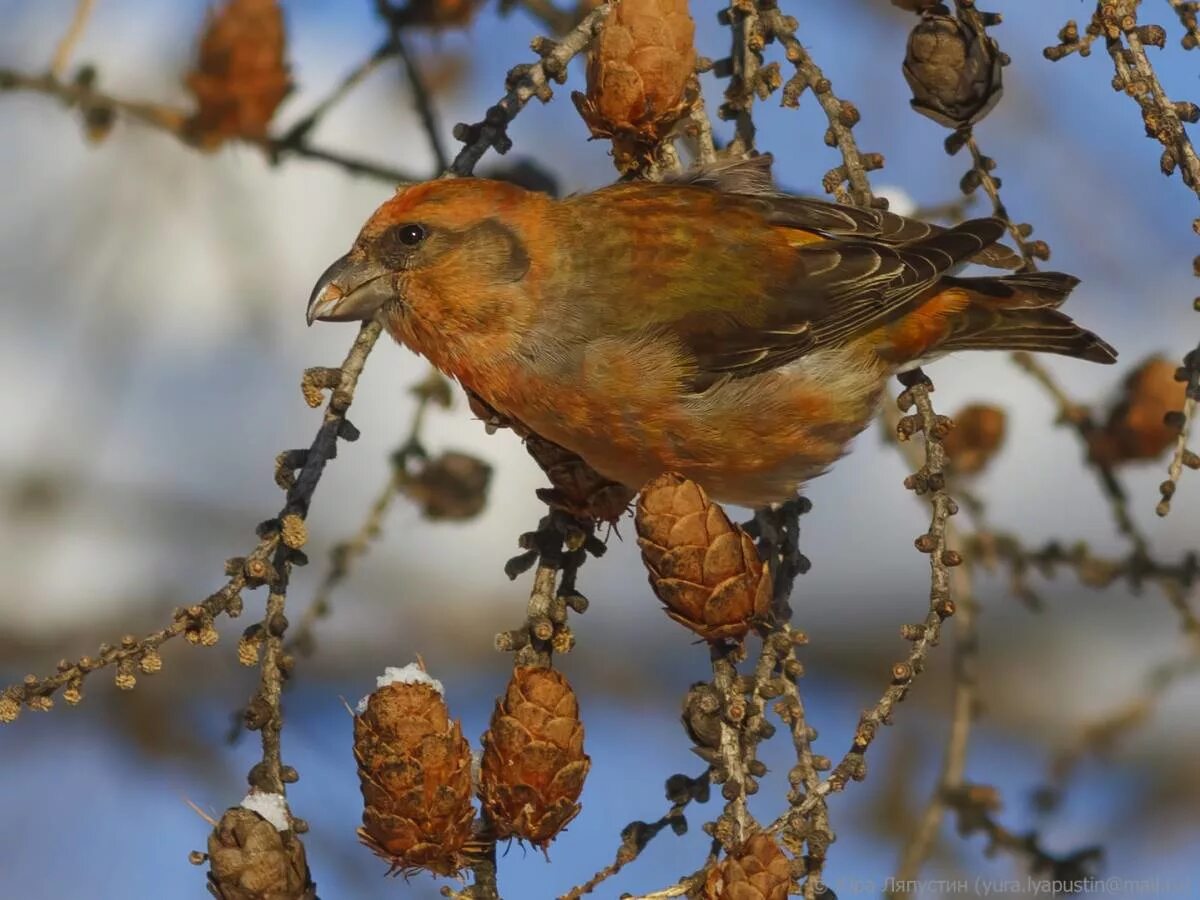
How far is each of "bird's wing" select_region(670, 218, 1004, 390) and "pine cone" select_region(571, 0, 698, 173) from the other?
23.2 inches

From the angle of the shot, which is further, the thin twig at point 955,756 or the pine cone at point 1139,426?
the pine cone at point 1139,426

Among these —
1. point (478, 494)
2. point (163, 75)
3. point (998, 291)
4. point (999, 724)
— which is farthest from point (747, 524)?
point (999, 724)

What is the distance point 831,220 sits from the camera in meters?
3.05

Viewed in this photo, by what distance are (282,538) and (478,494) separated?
1.25 meters

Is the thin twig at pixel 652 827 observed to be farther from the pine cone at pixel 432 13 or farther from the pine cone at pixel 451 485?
the pine cone at pixel 432 13

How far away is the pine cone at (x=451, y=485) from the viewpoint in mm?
3137

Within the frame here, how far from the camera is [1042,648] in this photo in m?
5.74

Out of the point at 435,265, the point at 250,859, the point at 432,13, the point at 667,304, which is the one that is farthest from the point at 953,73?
the point at 250,859

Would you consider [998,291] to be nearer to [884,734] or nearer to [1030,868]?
[1030,868]

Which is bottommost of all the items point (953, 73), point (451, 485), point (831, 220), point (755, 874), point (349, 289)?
point (755, 874)

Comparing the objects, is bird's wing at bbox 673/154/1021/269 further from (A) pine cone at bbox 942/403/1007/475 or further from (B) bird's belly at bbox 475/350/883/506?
(A) pine cone at bbox 942/403/1007/475

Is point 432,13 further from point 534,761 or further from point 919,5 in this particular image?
point 534,761

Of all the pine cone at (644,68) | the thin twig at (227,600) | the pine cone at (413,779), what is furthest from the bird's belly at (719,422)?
the pine cone at (413,779)

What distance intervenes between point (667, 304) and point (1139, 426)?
3.27 ft
